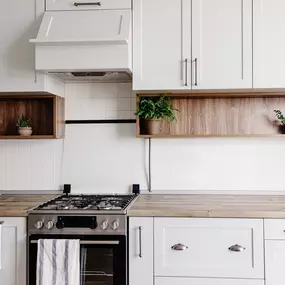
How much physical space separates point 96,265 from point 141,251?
0.27 meters

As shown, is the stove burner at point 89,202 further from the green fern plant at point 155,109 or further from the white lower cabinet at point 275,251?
the white lower cabinet at point 275,251

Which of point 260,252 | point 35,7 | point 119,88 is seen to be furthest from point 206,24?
point 260,252

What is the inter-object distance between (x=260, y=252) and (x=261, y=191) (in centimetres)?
72

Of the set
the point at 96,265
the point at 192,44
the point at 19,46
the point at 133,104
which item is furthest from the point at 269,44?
the point at 96,265

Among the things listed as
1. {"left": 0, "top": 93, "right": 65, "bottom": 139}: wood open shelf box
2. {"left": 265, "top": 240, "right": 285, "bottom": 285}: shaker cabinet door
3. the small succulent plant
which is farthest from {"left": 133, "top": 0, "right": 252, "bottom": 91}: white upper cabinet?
{"left": 265, "top": 240, "right": 285, "bottom": 285}: shaker cabinet door

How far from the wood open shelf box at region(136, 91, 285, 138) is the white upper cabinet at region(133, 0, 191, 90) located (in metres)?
0.26

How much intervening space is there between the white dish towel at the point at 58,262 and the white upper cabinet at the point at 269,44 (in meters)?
1.49

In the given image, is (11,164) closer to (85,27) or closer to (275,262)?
(85,27)

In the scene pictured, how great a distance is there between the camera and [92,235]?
2.39 m

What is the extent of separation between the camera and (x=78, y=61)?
2.60 meters

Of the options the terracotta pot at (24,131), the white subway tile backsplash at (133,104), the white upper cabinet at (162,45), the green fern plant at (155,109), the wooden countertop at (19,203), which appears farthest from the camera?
the white subway tile backsplash at (133,104)

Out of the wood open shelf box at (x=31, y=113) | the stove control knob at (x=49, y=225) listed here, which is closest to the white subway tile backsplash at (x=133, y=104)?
the wood open shelf box at (x=31, y=113)

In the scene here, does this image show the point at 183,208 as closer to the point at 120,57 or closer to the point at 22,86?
the point at 120,57

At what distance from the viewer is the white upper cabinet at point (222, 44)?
264cm
